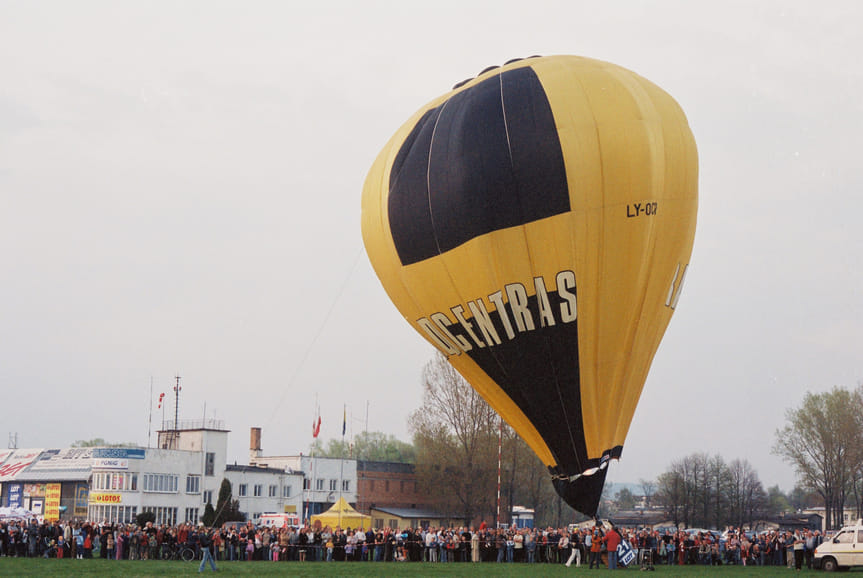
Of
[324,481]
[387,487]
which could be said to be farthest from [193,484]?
[387,487]

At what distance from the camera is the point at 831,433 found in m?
70.6

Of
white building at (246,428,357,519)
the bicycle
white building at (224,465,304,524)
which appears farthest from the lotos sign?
the bicycle

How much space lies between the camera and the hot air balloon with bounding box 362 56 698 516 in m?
19.0

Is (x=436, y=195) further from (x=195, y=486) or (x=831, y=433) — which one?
(x=831, y=433)

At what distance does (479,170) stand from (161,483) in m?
51.6

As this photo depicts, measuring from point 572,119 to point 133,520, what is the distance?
50525 millimetres

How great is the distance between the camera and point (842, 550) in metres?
28.2

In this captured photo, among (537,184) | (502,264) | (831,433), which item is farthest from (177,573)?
(831,433)

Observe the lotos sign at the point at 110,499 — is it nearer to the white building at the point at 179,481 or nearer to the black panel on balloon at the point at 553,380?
the white building at the point at 179,481

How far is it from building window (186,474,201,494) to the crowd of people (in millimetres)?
29747

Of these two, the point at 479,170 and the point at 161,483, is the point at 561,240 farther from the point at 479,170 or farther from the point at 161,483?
the point at 161,483

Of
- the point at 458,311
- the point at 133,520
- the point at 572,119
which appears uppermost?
the point at 572,119

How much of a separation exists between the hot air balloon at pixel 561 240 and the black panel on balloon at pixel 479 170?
28mm

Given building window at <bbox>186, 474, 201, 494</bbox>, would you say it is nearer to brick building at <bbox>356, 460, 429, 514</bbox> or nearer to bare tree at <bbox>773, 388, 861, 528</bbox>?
brick building at <bbox>356, 460, 429, 514</bbox>
